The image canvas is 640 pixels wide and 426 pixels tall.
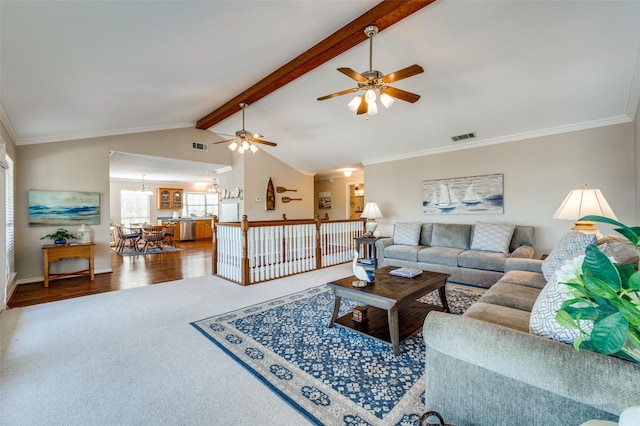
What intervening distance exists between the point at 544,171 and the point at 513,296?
3240 millimetres

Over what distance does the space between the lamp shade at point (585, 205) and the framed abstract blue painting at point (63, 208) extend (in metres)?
7.27

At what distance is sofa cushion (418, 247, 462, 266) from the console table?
5774 millimetres

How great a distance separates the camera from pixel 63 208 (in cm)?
496

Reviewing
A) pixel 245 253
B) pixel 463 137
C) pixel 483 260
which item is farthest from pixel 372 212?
pixel 245 253

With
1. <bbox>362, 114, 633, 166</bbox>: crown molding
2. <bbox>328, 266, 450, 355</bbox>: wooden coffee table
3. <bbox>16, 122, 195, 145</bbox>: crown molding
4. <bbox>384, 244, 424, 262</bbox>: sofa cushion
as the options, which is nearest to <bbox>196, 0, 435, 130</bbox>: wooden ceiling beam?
<bbox>16, 122, 195, 145</bbox>: crown molding

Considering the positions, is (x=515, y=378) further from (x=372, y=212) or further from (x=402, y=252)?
(x=372, y=212)

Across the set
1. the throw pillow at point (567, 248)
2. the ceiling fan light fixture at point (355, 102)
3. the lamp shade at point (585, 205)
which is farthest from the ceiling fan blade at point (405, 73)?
the lamp shade at point (585, 205)

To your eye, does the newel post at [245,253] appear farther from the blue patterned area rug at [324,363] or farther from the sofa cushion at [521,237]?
the sofa cushion at [521,237]

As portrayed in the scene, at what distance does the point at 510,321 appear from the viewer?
1785 mm

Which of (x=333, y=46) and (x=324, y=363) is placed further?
(x=333, y=46)

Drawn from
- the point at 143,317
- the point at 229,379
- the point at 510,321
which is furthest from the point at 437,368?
the point at 143,317

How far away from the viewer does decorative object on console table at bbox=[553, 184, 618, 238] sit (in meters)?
2.83

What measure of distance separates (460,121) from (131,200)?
11.2 m

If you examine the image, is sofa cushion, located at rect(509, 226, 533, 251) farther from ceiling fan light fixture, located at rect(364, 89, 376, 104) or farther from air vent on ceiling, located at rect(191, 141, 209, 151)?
air vent on ceiling, located at rect(191, 141, 209, 151)
